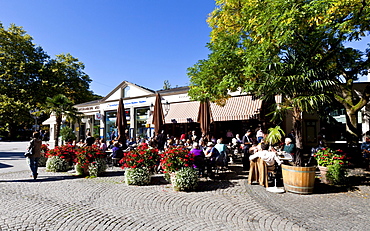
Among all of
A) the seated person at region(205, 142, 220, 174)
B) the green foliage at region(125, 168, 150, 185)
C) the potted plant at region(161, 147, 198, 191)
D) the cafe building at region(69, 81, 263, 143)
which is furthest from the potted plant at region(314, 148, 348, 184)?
the cafe building at region(69, 81, 263, 143)

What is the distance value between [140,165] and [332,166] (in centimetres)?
601

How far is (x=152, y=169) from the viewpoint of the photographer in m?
7.99

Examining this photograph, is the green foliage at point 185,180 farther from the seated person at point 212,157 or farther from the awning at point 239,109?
the awning at point 239,109

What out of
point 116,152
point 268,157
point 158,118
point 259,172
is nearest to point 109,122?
point 158,118

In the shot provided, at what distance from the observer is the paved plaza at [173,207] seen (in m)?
4.37

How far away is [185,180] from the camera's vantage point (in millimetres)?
6680

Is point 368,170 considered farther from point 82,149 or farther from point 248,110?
point 82,149

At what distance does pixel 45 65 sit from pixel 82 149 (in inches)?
1440

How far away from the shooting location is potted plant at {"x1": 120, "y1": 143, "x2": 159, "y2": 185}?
746 centimetres

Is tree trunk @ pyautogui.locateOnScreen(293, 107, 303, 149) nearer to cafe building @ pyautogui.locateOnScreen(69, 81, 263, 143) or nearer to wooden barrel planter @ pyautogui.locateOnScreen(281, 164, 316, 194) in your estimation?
wooden barrel planter @ pyautogui.locateOnScreen(281, 164, 316, 194)

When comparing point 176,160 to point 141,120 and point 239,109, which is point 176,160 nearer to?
point 239,109

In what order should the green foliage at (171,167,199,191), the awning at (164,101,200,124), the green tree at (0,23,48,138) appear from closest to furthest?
the green foliage at (171,167,199,191) < the awning at (164,101,200,124) < the green tree at (0,23,48,138)

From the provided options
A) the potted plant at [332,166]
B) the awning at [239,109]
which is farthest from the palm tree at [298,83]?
the awning at [239,109]

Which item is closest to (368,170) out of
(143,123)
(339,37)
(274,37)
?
(339,37)
